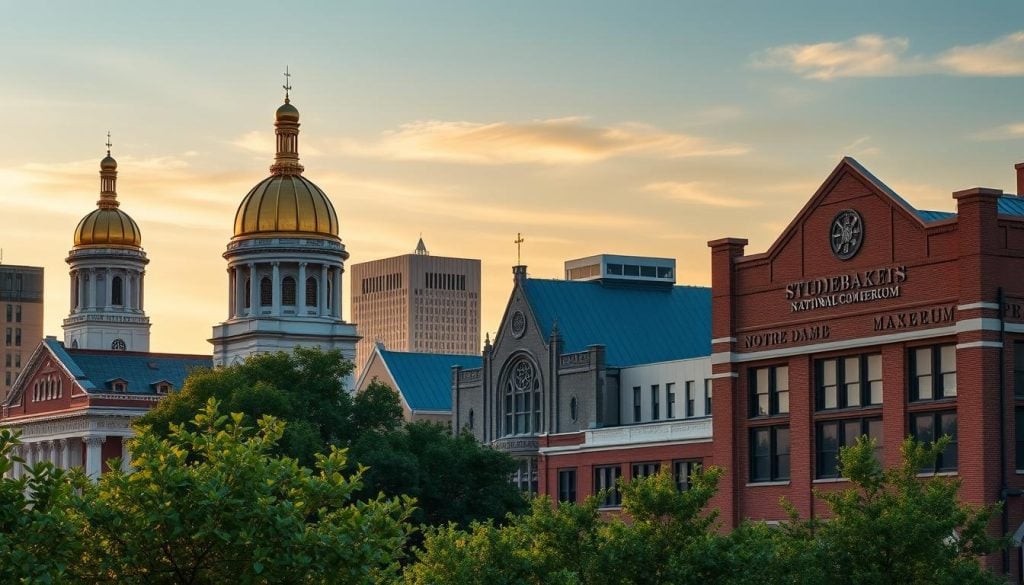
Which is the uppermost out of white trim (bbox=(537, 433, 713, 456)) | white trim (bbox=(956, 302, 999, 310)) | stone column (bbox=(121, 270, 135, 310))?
stone column (bbox=(121, 270, 135, 310))

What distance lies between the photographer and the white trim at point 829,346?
3017 inches

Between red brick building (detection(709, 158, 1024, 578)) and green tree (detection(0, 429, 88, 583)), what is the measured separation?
1801 inches

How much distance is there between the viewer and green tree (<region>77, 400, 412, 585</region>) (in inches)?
1345

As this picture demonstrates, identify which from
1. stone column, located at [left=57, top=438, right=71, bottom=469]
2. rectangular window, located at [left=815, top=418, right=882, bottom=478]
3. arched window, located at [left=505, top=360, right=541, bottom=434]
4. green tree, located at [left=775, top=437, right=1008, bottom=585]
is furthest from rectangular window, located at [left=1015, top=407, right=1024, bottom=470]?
stone column, located at [left=57, top=438, right=71, bottom=469]

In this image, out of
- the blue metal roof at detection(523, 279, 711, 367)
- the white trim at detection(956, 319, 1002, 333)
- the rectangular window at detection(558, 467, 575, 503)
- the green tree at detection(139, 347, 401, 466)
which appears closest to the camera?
the white trim at detection(956, 319, 1002, 333)

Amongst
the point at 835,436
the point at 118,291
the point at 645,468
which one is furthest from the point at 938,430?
the point at 118,291

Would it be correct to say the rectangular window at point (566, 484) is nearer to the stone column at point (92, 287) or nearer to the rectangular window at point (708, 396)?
the rectangular window at point (708, 396)

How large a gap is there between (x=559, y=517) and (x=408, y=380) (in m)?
98.9

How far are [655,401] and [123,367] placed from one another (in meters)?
70.4

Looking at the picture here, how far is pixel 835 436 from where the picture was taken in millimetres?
81688

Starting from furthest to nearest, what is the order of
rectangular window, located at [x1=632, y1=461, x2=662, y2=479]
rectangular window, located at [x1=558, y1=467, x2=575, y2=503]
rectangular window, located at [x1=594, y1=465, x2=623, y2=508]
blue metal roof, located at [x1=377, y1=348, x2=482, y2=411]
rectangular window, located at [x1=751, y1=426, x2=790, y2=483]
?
blue metal roof, located at [x1=377, y1=348, x2=482, y2=411]
rectangular window, located at [x1=558, y1=467, x2=575, y2=503]
rectangular window, located at [x1=594, y1=465, x2=623, y2=508]
rectangular window, located at [x1=632, y1=461, x2=662, y2=479]
rectangular window, located at [x1=751, y1=426, x2=790, y2=483]

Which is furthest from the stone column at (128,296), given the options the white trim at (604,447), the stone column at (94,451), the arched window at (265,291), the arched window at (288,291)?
the white trim at (604,447)

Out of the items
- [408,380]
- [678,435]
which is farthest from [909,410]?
[408,380]

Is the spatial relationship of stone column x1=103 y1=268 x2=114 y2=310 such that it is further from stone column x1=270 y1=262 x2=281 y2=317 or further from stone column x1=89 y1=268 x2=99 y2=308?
stone column x1=270 y1=262 x2=281 y2=317
